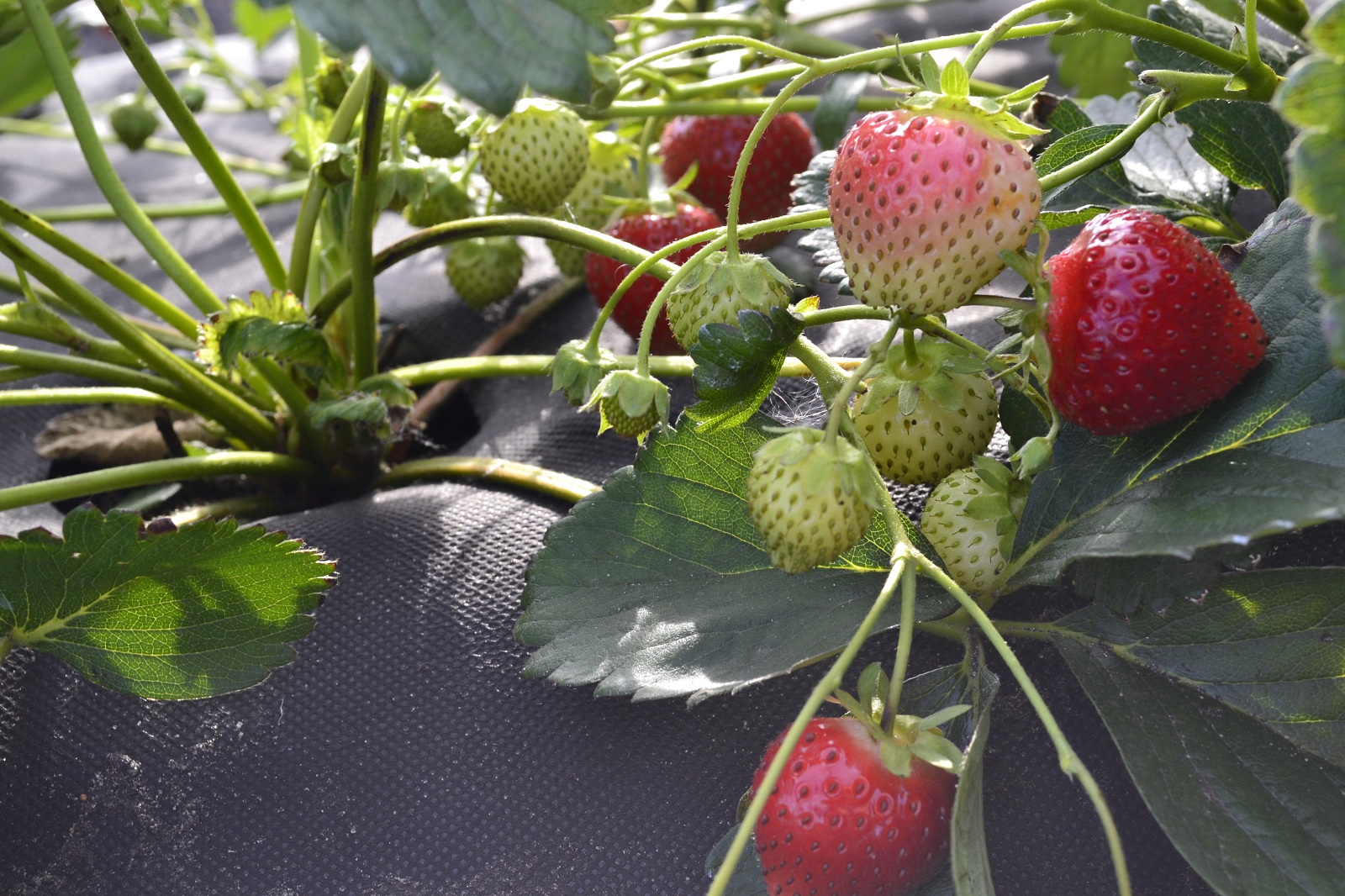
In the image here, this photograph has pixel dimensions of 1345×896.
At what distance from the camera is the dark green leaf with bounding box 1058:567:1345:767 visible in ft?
1.11

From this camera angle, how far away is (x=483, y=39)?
33 cm

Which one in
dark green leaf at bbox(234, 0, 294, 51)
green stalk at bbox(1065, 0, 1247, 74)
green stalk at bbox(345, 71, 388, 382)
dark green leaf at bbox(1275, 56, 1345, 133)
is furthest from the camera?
dark green leaf at bbox(234, 0, 294, 51)

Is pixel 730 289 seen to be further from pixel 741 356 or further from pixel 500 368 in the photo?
pixel 500 368

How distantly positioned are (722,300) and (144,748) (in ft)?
0.94

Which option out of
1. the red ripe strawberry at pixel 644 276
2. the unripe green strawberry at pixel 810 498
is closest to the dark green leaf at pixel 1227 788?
the unripe green strawberry at pixel 810 498

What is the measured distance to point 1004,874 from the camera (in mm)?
372

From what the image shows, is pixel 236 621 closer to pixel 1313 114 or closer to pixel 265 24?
pixel 1313 114

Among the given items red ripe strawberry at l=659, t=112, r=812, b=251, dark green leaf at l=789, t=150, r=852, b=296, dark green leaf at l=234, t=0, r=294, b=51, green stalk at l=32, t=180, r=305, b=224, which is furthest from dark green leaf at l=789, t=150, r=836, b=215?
dark green leaf at l=234, t=0, r=294, b=51

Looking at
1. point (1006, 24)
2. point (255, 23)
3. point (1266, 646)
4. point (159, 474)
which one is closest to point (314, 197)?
point (159, 474)

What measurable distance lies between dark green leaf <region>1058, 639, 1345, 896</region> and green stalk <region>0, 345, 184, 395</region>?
455 mm

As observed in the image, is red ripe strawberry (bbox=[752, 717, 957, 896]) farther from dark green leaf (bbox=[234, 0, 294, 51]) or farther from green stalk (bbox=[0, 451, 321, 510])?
dark green leaf (bbox=[234, 0, 294, 51])

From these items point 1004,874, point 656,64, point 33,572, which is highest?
point 656,64

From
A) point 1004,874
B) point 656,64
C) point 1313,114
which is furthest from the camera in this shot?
point 656,64

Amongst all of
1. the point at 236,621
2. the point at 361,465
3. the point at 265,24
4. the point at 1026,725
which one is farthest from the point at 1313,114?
the point at 265,24
